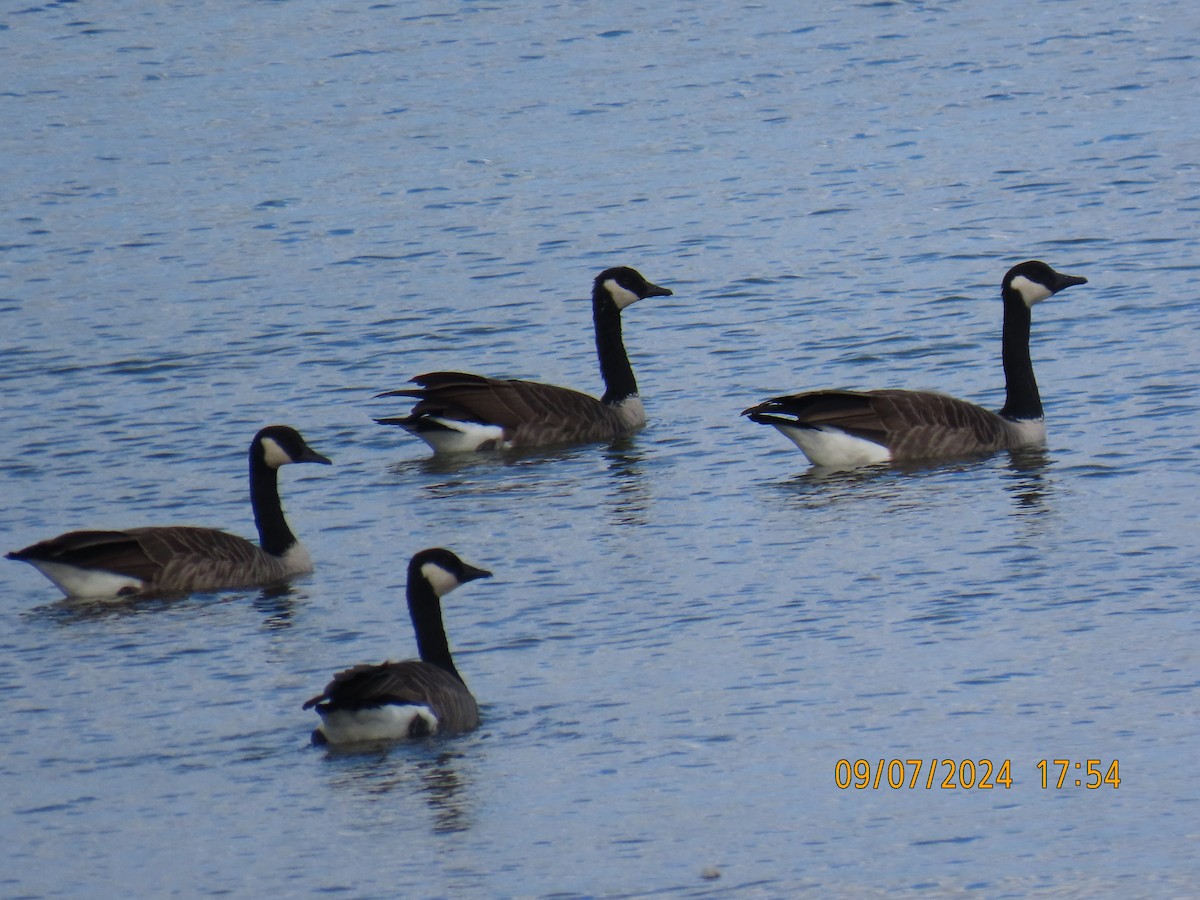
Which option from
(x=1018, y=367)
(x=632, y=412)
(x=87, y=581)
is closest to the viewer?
(x=87, y=581)

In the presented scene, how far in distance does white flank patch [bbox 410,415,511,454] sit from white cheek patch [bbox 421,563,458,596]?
5.41 m

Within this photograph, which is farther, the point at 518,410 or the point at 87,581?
the point at 518,410

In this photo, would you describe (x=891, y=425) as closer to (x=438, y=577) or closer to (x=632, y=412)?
(x=632, y=412)

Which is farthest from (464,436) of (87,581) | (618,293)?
(87,581)

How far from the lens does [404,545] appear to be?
46.0 ft

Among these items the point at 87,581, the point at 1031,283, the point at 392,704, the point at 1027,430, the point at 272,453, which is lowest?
the point at 1027,430

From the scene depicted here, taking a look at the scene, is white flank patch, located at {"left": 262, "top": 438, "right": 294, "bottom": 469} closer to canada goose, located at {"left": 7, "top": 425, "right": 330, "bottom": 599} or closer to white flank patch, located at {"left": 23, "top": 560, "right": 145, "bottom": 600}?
canada goose, located at {"left": 7, "top": 425, "right": 330, "bottom": 599}

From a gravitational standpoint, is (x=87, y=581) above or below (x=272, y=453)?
below

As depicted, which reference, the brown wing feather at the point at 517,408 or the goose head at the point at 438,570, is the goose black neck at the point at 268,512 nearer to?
the brown wing feather at the point at 517,408

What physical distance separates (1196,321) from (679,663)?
8.41m

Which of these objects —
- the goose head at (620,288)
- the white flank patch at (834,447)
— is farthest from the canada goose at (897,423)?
the goose head at (620,288)

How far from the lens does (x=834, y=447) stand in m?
15.4
